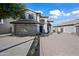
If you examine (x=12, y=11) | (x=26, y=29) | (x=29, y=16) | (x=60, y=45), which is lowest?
(x=60, y=45)

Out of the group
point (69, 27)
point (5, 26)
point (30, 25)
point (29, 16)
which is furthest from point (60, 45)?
point (5, 26)

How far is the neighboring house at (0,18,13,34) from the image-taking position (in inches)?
138

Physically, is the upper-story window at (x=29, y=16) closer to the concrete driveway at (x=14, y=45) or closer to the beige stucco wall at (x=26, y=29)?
the beige stucco wall at (x=26, y=29)

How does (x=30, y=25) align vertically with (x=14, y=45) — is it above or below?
above

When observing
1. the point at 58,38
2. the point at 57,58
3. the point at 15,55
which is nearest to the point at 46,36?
the point at 58,38

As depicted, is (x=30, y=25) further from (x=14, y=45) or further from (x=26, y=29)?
(x=14, y=45)

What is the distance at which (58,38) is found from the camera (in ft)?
11.7

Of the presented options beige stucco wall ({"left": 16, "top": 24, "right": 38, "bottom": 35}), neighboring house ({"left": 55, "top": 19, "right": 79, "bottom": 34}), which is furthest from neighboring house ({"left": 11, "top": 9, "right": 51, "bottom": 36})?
neighboring house ({"left": 55, "top": 19, "right": 79, "bottom": 34})

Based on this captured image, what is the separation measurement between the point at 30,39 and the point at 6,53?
529 millimetres

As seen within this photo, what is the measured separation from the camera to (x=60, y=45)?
352 cm

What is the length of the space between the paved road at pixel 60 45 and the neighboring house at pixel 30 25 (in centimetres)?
22

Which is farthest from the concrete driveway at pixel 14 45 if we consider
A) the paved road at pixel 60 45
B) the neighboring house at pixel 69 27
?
the neighboring house at pixel 69 27

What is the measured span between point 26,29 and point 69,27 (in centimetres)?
85

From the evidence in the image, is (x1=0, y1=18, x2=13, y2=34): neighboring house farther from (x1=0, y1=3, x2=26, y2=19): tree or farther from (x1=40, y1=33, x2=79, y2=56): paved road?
(x1=40, y1=33, x2=79, y2=56): paved road
